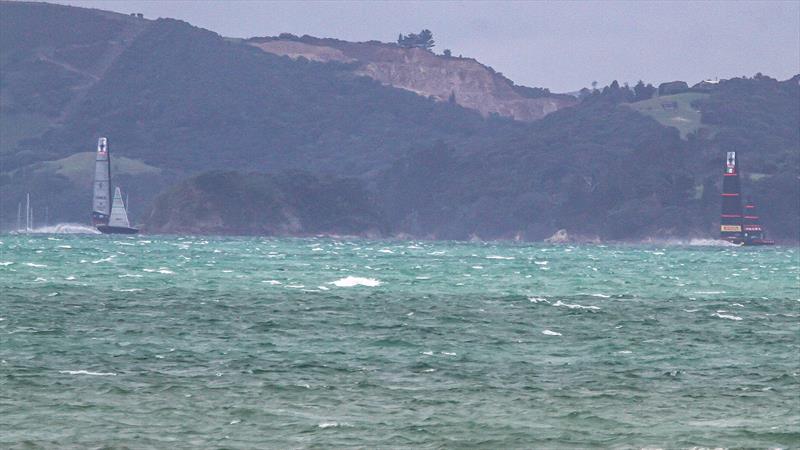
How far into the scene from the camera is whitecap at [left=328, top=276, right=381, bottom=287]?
81438 mm

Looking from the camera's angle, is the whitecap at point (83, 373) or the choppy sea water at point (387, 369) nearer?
the choppy sea water at point (387, 369)

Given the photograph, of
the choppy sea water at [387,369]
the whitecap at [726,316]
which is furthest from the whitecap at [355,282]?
the whitecap at [726,316]

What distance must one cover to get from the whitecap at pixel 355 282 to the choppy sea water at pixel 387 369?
8.27m

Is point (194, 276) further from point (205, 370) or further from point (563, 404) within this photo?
point (563, 404)

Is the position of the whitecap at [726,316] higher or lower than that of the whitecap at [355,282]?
higher

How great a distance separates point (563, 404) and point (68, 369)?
11658 millimetres

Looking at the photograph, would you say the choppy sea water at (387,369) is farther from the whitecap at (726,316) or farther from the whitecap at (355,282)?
the whitecap at (355,282)

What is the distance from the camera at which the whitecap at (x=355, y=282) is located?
81.4 meters

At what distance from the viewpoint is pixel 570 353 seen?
1706 inches

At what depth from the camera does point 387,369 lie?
38531 millimetres

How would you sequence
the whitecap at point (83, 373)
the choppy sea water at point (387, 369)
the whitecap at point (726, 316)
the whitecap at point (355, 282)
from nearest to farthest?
the choppy sea water at point (387, 369) → the whitecap at point (83, 373) → the whitecap at point (726, 316) → the whitecap at point (355, 282)

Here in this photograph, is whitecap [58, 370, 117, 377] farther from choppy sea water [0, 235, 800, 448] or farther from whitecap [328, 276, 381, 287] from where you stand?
whitecap [328, 276, 381, 287]

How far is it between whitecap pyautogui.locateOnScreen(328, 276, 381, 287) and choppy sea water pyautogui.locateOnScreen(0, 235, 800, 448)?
27.1 feet

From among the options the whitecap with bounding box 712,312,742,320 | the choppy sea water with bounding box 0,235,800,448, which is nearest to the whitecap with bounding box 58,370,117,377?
the choppy sea water with bounding box 0,235,800,448
